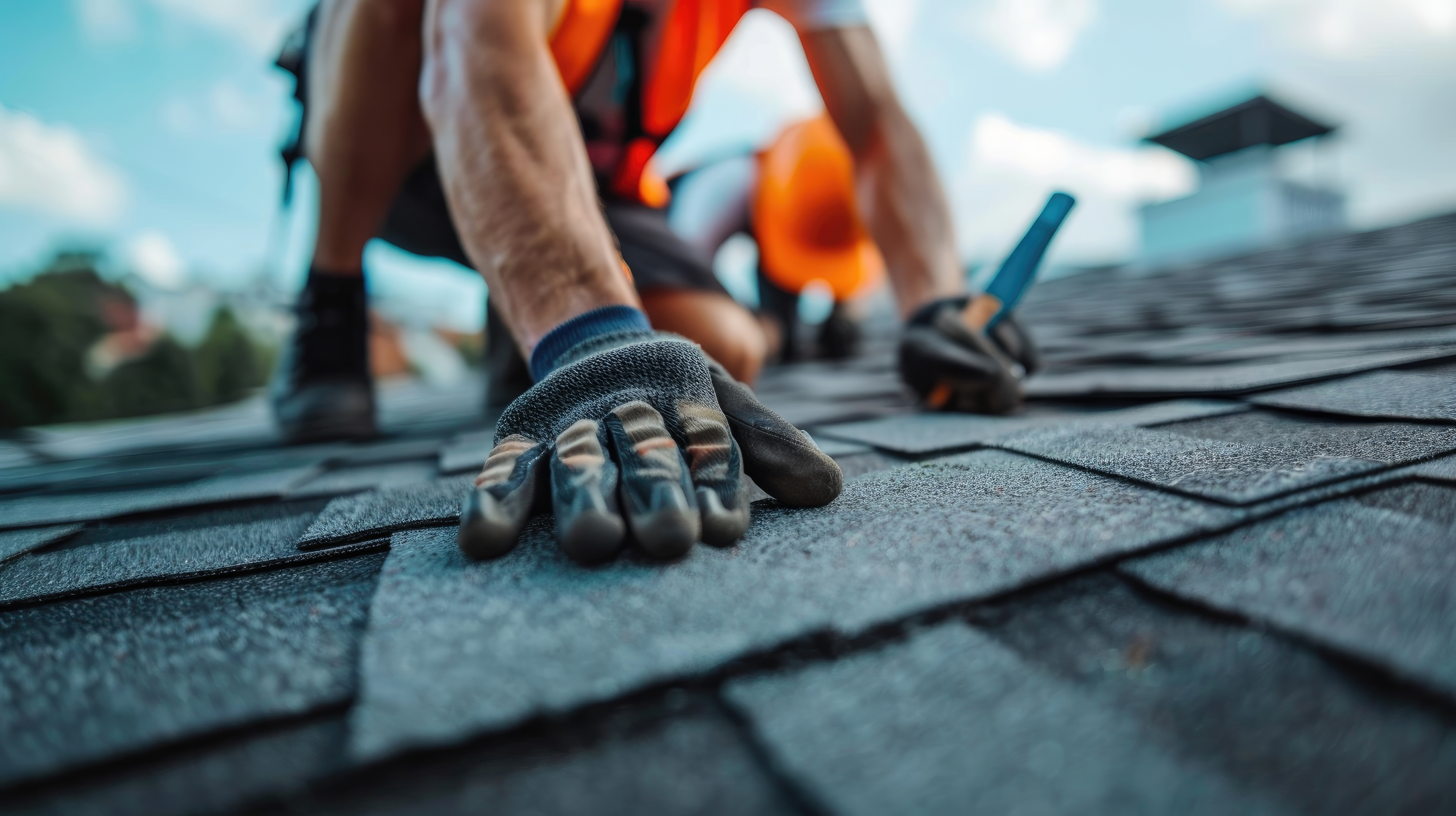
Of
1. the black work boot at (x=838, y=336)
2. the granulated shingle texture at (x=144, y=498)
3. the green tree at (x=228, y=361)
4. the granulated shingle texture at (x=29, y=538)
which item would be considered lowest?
the green tree at (x=228, y=361)

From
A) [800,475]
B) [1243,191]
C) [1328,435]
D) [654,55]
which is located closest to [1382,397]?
[1328,435]

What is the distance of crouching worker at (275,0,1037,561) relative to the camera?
559 mm

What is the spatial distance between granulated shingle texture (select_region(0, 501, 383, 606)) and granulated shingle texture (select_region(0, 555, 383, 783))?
0.03m

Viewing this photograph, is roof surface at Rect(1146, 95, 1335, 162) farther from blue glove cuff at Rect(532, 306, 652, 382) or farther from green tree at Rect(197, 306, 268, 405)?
green tree at Rect(197, 306, 268, 405)

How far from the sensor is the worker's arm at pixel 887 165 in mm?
1368

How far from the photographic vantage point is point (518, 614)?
1.35 feet

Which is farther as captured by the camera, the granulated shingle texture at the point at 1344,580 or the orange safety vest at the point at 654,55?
the orange safety vest at the point at 654,55

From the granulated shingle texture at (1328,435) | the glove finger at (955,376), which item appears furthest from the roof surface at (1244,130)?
the granulated shingle texture at (1328,435)

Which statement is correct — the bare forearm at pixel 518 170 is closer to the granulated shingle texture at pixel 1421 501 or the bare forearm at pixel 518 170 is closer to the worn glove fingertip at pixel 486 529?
the worn glove fingertip at pixel 486 529

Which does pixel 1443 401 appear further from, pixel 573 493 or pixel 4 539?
pixel 4 539

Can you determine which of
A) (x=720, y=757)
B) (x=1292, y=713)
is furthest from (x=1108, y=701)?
(x=720, y=757)

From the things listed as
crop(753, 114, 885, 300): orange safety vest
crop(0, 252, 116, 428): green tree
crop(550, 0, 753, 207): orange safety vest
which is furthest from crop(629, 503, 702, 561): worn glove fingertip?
crop(0, 252, 116, 428): green tree

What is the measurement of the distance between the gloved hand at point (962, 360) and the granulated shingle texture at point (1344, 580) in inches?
20.8

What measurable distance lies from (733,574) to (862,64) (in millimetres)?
1376
